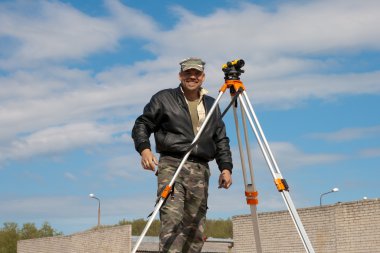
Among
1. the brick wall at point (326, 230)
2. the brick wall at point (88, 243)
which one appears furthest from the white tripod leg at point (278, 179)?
the brick wall at point (88, 243)

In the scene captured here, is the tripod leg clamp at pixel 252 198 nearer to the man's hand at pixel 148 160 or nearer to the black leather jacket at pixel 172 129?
the black leather jacket at pixel 172 129

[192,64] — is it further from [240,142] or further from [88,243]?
[88,243]

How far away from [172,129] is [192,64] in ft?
1.97

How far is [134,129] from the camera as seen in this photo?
238 inches

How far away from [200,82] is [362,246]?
17.6 meters

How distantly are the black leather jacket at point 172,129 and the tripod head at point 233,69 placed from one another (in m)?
0.48

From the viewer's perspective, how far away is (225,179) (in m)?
6.16

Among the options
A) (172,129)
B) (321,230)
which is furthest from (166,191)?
(321,230)

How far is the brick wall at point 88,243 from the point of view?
107ft

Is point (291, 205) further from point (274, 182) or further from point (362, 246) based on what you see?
point (362, 246)

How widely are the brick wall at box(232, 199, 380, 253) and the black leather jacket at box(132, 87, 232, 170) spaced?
55.1 feet

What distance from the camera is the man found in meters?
5.75

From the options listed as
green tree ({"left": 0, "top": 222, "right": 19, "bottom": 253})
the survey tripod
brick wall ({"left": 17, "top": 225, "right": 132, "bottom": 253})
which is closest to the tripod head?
the survey tripod

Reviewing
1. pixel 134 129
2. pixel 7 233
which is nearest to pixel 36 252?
pixel 7 233
